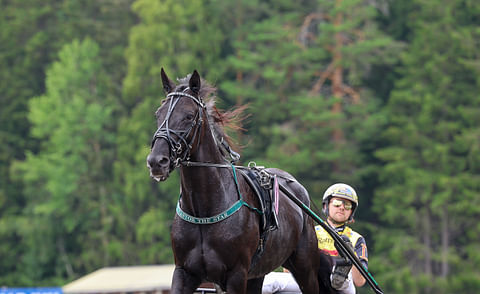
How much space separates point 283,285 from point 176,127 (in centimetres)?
224

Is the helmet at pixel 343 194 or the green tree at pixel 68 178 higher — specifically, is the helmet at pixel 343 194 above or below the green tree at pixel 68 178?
above

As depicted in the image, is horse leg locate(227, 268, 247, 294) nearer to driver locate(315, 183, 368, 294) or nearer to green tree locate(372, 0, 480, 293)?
driver locate(315, 183, 368, 294)

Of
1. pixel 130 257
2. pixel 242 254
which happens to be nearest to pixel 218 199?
pixel 242 254

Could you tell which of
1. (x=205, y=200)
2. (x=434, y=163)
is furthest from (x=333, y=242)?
(x=434, y=163)

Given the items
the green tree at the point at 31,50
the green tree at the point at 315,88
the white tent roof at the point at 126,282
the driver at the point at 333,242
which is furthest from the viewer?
the green tree at the point at 31,50

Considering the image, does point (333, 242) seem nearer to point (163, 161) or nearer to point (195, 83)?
point (195, 83)

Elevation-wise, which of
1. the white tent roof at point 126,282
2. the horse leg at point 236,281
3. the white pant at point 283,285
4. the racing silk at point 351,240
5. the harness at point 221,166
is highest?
the harness at point 221,166

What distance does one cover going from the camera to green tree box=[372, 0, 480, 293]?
29328mm

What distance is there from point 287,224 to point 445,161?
24.4 meters

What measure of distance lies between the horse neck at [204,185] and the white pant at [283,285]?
140cm

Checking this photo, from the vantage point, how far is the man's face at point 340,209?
695cm

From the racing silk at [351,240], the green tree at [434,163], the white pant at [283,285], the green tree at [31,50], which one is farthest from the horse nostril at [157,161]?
the green tree at [31,50]

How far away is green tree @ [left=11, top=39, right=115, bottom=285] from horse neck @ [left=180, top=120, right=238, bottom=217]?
1081 inches

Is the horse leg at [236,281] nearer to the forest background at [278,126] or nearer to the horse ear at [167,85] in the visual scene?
the horse ear at [167,85]
